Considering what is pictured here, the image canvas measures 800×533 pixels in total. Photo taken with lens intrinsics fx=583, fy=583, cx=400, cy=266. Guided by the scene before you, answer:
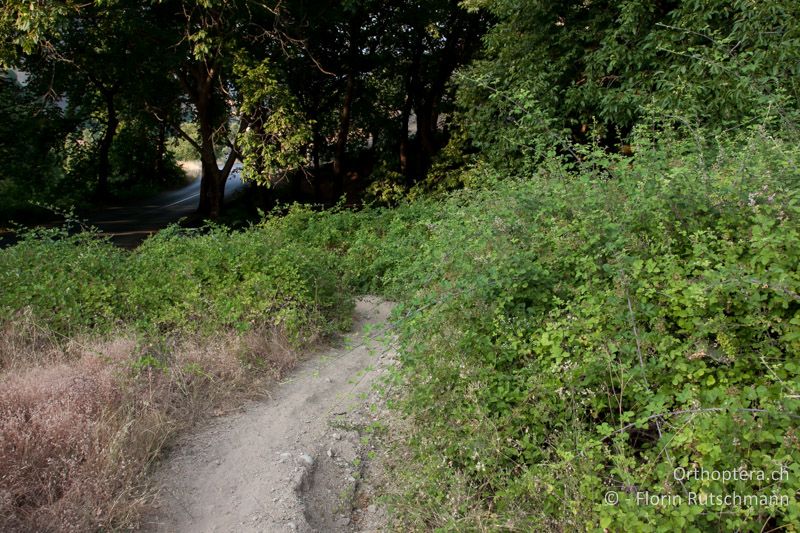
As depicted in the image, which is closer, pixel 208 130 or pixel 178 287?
pixel 178 287

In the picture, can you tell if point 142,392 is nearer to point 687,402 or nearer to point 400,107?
point 687,402

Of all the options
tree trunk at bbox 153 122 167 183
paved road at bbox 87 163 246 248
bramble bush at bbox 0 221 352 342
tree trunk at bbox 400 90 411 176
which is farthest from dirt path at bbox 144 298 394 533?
tree trunk at bbox 153 122 167 183

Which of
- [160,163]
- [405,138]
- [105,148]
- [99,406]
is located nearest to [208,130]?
[405,138]

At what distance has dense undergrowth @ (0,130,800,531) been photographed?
2564mm

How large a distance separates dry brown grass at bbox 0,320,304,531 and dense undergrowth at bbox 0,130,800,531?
49 millimetres

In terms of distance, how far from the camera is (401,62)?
17766 mm

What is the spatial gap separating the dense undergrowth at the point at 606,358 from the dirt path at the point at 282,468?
38 cm

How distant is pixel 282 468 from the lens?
411 centimetres

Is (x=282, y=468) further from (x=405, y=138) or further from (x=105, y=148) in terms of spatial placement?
(x=105, y=148)

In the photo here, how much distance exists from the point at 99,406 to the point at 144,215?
62.7ft

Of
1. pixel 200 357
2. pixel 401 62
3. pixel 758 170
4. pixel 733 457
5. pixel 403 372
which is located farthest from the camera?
pixel 401 62

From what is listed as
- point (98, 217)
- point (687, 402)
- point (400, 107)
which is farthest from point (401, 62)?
point (687, 402)

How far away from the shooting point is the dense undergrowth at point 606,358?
2564 mm

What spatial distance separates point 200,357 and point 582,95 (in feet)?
23.8
